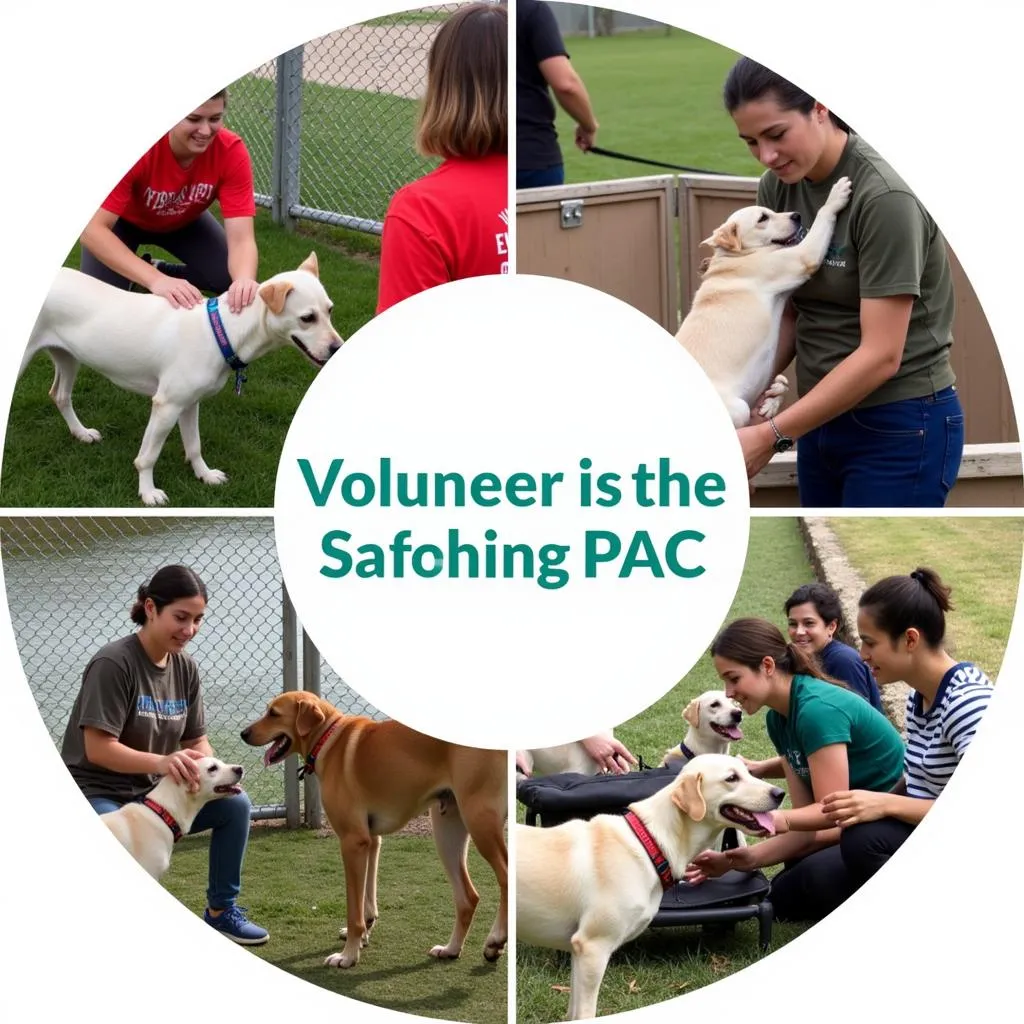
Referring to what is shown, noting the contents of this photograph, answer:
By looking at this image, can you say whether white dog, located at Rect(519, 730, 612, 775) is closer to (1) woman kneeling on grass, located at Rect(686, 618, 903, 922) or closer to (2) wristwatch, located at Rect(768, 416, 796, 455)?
(1) woman kneeling on grass, located at Rect(686, 618, 903, 922)

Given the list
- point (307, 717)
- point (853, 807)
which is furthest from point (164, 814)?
point (853, 807)

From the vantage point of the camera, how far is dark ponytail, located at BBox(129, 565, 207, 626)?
181 inches

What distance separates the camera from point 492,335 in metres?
4.52

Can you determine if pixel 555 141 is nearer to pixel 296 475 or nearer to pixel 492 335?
pixel 492 335

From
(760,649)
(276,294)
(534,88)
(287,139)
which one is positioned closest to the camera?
(760,649)

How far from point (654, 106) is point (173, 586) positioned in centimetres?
2313

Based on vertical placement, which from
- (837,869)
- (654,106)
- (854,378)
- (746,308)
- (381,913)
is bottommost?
(381,913)

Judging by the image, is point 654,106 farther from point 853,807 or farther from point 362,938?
point 362,938

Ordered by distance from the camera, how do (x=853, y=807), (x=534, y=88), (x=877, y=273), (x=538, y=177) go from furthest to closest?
1. (x=538, y=177)
2. (x=534, y=88)
3. (x=853, y=807)
4. (x=877, y=273)

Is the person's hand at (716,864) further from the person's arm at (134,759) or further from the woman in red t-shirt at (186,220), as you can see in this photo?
the woman in red t-shirt at (186,220)

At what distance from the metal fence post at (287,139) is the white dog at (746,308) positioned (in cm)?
138

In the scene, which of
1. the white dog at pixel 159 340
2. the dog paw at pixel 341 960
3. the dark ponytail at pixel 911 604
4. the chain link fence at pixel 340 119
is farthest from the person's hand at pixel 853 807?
the chain link fence at pixel 340 119

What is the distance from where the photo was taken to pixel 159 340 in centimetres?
481

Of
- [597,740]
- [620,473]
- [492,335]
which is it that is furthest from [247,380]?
[597,740]
